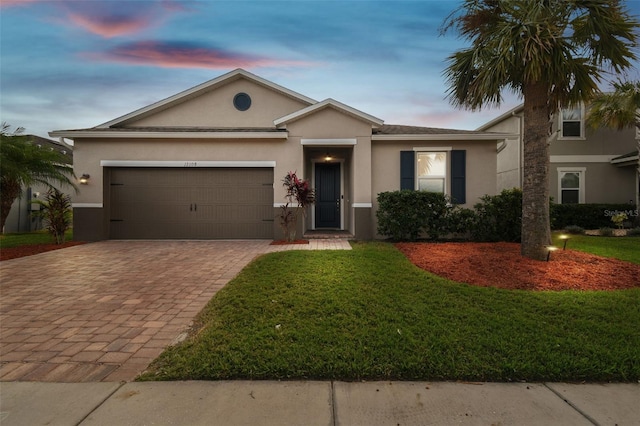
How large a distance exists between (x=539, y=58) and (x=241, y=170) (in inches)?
323

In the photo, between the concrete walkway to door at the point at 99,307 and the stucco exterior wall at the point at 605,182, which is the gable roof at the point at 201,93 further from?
the stucco exterior wall at the point at 605,182

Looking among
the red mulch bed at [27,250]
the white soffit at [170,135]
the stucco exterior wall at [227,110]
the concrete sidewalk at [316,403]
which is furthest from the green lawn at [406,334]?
the stucco exterior wall at [227,110]

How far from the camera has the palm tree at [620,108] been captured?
39.0ft

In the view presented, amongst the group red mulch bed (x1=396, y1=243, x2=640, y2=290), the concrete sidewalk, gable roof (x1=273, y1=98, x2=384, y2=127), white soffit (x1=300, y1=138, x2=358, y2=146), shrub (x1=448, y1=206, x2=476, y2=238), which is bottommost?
the concrete sidewalk

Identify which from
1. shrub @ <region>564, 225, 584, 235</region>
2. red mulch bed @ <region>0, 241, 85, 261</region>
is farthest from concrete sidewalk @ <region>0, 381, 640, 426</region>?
shrub @ <region>564, 225, 584, 235</region>

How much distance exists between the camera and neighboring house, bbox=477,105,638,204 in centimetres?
1390

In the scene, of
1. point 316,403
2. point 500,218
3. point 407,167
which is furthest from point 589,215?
point 316,403

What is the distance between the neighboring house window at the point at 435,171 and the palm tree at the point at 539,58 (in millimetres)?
3410

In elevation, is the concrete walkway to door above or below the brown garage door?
below

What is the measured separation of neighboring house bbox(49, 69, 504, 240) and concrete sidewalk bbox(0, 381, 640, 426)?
765 cm

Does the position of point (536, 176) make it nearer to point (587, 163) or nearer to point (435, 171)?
point (435, 171)

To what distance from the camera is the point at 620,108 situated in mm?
12094

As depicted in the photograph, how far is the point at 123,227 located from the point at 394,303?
9.89 m

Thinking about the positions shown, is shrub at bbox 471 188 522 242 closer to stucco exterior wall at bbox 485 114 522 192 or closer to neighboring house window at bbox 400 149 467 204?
neighboring house window at bbox 400 149 467 204
